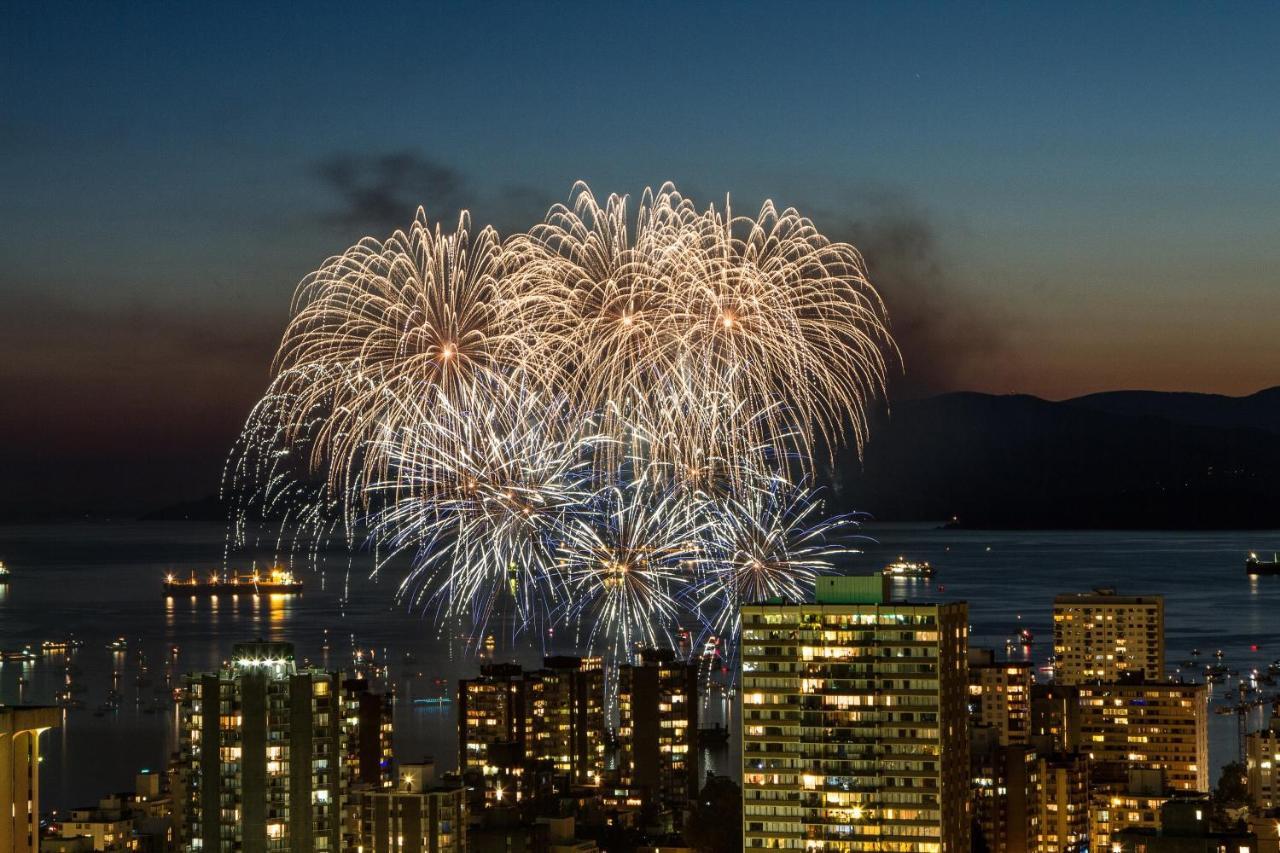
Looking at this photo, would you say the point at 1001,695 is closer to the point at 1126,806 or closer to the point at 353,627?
the point at 1126,806

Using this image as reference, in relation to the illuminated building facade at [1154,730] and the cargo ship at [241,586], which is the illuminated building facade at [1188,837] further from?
the cargo ship at [241,586]

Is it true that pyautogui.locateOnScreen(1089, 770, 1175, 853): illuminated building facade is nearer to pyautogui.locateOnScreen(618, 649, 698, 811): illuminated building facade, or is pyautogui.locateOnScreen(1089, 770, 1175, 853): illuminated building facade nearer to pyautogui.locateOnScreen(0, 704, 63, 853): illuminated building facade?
pyautogui.locateOnScreen(618, 649, 698, 811): illuminated building facade

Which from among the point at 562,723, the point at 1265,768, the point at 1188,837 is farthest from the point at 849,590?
the point at 562,723

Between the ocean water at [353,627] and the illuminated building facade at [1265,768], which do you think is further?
the ocean water at [353,627]

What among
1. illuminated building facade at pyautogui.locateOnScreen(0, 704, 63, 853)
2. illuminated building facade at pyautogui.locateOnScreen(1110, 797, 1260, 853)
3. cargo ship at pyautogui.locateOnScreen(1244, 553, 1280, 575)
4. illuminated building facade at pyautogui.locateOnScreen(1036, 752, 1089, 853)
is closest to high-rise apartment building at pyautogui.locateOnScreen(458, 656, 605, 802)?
illuminated building facade at pyautogui.locateOnScreen(1036, 752, 1089, 853)

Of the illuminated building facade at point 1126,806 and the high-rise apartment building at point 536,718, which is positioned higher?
the high-rise apartment building at point 536,718

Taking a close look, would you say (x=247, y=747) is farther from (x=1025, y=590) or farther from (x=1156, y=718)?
(x=1025, y=590)

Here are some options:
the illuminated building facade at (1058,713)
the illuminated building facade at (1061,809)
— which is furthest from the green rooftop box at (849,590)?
the illuminated building facade at (1058,713)
